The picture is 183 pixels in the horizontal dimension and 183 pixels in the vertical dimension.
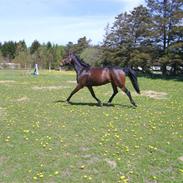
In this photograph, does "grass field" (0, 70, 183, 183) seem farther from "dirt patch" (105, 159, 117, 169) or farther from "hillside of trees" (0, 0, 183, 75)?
"hillside of trees" (0, 0, 183, 75)

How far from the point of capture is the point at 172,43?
157 feet

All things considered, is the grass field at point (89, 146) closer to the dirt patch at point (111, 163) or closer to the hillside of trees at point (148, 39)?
the dirt patch at point (111, 163)

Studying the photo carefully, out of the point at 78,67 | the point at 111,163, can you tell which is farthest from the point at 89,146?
the point at 78,67

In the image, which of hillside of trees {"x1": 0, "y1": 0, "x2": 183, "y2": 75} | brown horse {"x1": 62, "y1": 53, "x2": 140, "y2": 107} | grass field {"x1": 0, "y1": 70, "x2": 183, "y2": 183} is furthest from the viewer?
hillside of trees {"x1": 0, "y1": 0, "x2": 183, "y2": 75}

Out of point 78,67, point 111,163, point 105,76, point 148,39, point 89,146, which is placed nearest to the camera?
point 111,163

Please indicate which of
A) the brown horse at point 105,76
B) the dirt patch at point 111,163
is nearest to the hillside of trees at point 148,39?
the brown horse at point 105,76

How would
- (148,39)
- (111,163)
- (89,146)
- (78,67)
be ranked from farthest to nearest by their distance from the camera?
(148,39), (78,67), (89,146), (111,163)

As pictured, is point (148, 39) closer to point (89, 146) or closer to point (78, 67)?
point (78, 67)

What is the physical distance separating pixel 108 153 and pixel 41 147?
169 centimetres

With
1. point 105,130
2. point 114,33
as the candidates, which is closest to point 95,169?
point 105,130

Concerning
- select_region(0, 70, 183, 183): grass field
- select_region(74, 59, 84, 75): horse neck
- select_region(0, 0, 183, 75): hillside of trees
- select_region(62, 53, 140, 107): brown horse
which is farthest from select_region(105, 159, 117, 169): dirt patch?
select_region(0, 0, 183, 75): hillside of trees

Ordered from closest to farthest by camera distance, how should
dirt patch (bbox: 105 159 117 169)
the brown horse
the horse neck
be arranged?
1. dirt patch (bbox: 105 159 117 169)
2. the brown horse
3. the horse neck

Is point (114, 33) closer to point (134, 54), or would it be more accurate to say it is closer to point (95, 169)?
point (134, 54)

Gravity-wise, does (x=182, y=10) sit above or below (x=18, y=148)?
above
